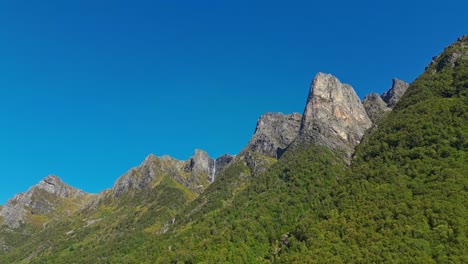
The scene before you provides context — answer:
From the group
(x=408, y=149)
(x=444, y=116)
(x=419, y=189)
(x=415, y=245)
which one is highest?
(x=444, y=116)

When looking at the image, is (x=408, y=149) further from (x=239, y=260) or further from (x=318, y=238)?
(x=239, y=260)

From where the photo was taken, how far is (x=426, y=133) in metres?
195

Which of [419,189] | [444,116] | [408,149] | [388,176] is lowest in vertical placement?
[419,189]

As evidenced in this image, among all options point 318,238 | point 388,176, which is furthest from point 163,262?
point 388,176

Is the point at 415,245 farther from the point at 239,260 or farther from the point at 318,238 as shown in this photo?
the point at 239,260

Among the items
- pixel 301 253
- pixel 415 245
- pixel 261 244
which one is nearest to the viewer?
pixel 415 245

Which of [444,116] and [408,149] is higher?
[444,116]

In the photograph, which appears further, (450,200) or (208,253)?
(208,253)

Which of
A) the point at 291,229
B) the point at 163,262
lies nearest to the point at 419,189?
the point at 291,229

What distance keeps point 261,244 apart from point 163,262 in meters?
47.0

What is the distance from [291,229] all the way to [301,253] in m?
33.9

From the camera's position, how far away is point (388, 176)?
181125 millimetres

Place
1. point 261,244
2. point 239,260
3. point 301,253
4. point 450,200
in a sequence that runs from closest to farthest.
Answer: point 450,200
point 301,253
point 239,260
point 261,244

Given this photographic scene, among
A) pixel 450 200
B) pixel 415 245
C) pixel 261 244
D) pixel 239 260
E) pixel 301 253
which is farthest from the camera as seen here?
pixel 261 244
